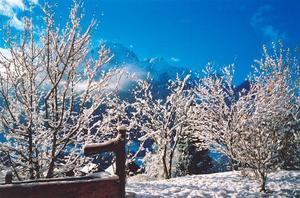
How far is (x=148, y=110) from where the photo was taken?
19.9 meters

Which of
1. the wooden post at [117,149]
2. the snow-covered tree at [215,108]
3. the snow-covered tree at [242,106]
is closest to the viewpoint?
the wooden post at [117,149]

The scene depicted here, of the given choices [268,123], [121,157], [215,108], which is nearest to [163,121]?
[215,108]

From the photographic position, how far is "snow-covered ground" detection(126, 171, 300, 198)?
9.10 meters

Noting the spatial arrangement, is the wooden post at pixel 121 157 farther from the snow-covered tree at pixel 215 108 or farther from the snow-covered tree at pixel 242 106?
the snow-covered tree at pixel 215 108

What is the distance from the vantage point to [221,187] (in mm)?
10234

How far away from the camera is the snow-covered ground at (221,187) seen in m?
9.10

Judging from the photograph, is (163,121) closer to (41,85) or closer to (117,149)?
(41,85)

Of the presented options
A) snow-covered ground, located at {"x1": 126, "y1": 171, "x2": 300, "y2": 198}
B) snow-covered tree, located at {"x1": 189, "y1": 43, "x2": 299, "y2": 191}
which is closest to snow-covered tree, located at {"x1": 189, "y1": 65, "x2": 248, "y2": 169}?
snow-covered tree, located at {"x1": 189, "y1": 43, "x2": 299, "y2": 191}

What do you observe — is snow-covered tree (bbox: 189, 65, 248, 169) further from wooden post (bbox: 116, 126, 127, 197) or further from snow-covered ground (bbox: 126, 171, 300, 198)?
wooden post (bbox: 116, 126, 127, 197)

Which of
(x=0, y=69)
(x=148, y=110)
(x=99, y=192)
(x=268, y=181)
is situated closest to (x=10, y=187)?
(x=99, y=192)

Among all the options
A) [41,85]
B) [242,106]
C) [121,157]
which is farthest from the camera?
[242,106]

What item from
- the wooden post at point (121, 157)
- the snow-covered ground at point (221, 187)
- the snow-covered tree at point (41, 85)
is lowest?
the snow-covered ground at point (221, 187)

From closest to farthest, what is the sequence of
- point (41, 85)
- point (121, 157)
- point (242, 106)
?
point (121, 157), point (41, 85), point (242, 106)

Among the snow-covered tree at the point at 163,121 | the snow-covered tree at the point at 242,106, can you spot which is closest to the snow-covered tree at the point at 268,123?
the snow-covered tree at the point at 242,106
